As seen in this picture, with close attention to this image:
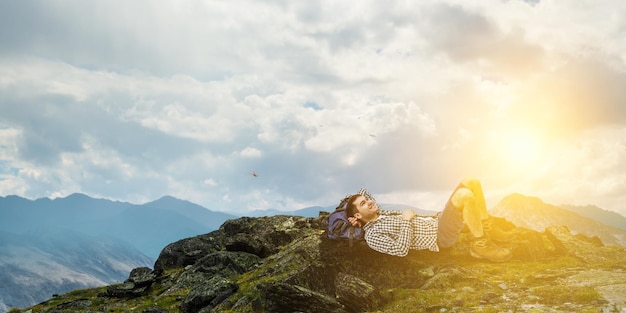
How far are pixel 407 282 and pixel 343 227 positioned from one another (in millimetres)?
2990

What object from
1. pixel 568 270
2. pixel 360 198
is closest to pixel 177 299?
pixel 360 198

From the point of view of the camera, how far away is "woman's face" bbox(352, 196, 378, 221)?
48.9 feet

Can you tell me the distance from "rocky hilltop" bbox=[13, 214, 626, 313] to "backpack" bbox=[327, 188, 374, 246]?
43 cm

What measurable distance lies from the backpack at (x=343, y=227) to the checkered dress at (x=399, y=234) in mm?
415

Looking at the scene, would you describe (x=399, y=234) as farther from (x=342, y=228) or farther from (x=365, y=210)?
(x=342, y=228)

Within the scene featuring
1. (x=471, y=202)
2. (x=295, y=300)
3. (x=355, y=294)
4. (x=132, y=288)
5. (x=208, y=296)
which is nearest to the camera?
(x=295, y=300)

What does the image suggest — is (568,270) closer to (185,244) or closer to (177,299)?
(177,299)

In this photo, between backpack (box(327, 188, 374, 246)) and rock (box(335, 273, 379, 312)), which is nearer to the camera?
rock (box(335, 273, 379, 312))

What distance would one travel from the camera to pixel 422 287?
13.5 metres

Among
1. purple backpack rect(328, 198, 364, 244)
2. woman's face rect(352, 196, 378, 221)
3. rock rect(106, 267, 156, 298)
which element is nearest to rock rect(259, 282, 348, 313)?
purple backpack rect(328, 198, 364, 244)

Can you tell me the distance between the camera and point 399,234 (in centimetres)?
1441

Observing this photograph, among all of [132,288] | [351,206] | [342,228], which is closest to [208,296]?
[342,228]

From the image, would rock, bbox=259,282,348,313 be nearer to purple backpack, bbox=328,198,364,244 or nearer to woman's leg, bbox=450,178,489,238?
purple backpack, bbox=328,198,364,244

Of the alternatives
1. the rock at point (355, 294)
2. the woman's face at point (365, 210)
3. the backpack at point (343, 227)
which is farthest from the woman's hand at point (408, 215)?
the rock at point (355, 294)
